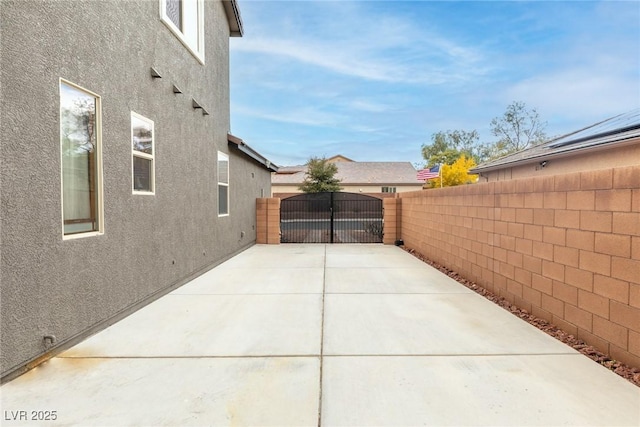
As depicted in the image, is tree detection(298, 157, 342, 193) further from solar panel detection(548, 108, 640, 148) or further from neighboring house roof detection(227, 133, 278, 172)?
solar panel detection(548, 108, 640, 148)

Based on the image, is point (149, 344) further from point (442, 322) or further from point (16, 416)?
point (442, 322)

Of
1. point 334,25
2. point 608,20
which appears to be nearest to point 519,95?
point 608,20

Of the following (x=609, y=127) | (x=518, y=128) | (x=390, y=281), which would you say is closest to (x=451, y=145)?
(x=518, y=128)

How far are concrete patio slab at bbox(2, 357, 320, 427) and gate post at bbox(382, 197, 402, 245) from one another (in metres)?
10.1

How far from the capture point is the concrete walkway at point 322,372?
2.50 m

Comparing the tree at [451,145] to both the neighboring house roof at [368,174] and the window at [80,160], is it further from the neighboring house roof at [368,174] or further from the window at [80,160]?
the window at [80,160]

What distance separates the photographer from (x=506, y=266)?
5.34 meters

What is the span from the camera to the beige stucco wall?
8698 millimetres

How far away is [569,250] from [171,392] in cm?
421

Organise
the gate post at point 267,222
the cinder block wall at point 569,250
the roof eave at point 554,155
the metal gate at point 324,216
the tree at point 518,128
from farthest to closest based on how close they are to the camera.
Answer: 1. the tree at point 518,128
2. the metal gate at point 324,216
3. the gate post at point 267,222
4. the roof eave at point 554,155
5. the cinder block wall at point 569,250

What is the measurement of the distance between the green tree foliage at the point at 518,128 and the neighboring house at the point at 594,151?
2793 cm

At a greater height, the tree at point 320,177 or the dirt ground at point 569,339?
the tree at point 320,177

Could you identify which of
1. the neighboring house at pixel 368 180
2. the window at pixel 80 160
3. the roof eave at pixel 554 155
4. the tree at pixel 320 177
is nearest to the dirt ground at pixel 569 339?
the window at pixel 80 160

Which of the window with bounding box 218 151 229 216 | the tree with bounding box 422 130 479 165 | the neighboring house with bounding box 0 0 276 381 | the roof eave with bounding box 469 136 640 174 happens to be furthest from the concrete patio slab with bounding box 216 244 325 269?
the tree with bounding box 422 130 479 165
